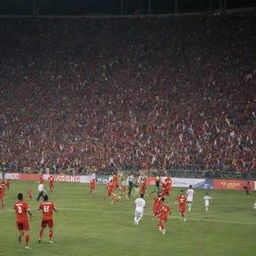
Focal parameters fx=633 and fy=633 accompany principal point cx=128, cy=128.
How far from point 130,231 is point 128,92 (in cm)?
4784

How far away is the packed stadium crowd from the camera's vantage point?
65.9 meters

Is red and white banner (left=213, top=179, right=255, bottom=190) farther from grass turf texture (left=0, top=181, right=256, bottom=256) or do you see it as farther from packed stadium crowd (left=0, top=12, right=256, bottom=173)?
grass turf texture (left=0, top=181, right=256, bottom=256)

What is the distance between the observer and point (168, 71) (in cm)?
7950

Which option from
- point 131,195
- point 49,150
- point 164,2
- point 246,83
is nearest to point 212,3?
point 164,2

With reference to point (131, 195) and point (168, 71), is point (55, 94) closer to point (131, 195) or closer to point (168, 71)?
point (168, 71)

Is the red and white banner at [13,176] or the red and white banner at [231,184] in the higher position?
the red and white banner at [13,176]

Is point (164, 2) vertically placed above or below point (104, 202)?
above

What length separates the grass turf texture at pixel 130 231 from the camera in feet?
86.3

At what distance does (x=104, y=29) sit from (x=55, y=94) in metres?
13.9

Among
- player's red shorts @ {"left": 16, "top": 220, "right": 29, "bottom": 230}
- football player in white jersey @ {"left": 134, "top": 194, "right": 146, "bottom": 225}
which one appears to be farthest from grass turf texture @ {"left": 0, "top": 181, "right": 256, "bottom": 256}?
player's red shorts @ {"left": 16, "top": 220, "right": 29, "bottom": 230}

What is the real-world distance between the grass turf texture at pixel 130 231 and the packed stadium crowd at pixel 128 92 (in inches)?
687

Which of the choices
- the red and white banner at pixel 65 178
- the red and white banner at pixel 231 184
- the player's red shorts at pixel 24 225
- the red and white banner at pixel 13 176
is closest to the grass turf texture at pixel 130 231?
the player's red shorts at pixel 24 225

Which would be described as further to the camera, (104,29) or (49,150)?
(104,29)

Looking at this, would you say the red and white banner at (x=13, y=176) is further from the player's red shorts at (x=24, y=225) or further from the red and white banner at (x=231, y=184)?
the player's red shorts at (x=24, y=225)
